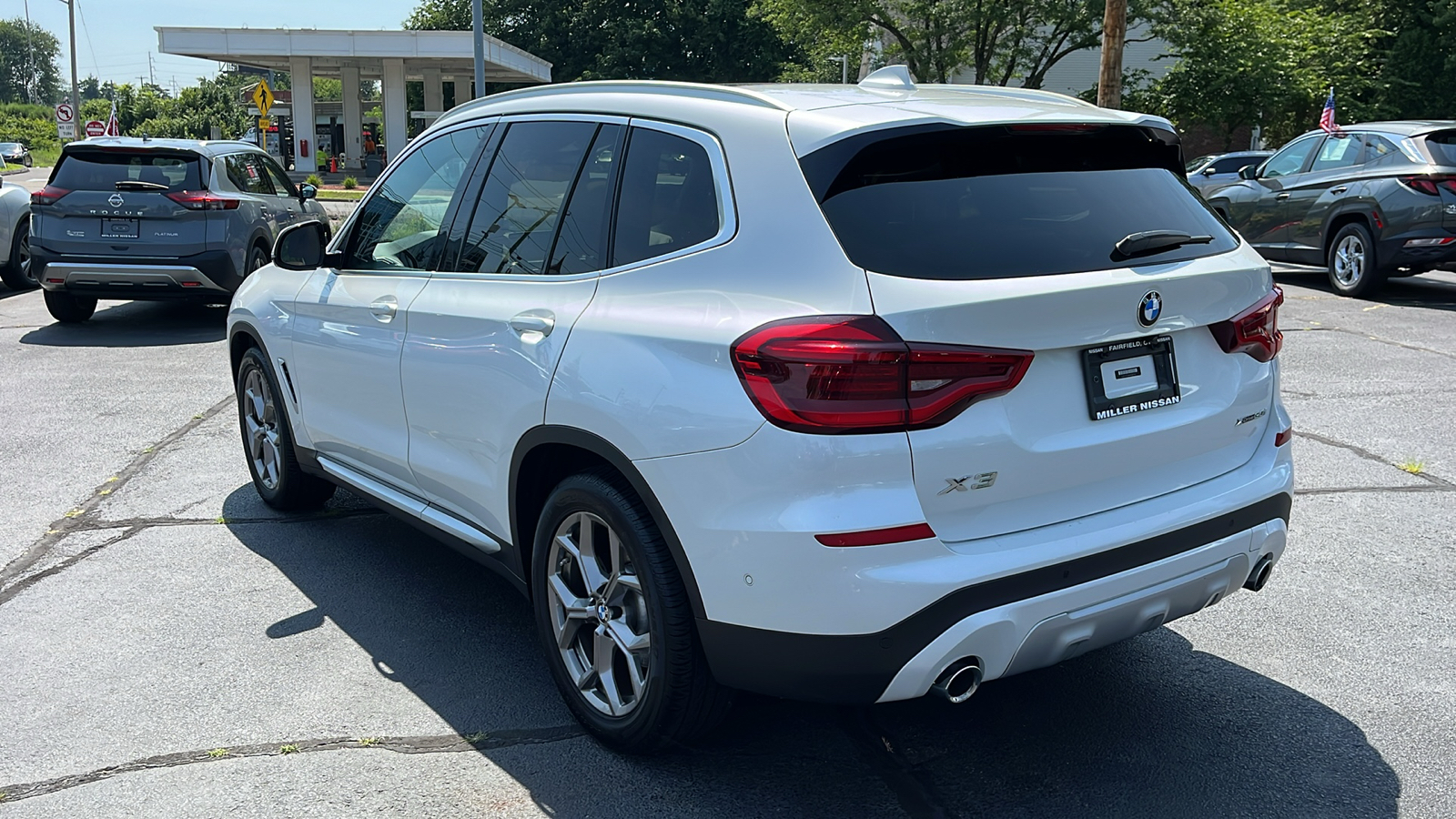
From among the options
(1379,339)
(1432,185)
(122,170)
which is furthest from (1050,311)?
(1432,185)

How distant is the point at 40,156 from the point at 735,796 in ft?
292

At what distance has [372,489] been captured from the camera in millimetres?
4578

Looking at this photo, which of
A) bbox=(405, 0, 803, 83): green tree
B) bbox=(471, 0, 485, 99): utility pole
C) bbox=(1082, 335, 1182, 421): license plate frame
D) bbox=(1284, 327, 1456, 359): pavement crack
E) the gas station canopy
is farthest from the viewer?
bbox=(405, 0, 803, 83): green tree

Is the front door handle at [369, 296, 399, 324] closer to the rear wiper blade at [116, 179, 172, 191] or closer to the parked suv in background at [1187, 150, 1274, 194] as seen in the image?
the rear wiper blade at [116, 179, 172, 191]

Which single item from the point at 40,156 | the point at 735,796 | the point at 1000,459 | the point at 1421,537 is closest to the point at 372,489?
the point at 735,796

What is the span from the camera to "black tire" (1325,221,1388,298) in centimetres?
1236

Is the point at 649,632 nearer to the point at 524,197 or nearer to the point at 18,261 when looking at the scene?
the point at 524,197

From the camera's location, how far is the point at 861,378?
2654 mm

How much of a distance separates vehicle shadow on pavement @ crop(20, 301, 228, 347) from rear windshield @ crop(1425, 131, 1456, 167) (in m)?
11.4

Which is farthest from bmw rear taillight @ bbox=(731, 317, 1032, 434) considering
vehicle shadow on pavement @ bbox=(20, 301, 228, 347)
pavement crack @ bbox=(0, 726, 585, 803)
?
vehicle shadow on pavement @ bbox=(20, 301, 228, 347)

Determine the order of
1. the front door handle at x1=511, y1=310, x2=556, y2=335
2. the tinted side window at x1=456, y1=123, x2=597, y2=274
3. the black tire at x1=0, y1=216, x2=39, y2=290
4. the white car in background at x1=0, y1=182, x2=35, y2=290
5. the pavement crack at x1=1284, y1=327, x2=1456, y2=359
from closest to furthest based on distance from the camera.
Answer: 1. the front door handle at x1=511, y1=310, x2=556, y2=335
2. the tinted side window at x1=456, y1=123, x2=597, y2=274
3. the pavement crack at x1=1284, y1=327, x2=1456, y2=359
4. the white car in background at x1=0, y1=182, x2=35, y2=290
5. the black tire at x1=0, y1=216, x2=39, y2=290

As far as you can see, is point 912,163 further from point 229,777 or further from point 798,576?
point 229,777

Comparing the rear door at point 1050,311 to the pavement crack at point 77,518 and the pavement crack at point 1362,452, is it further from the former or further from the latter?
the pavement crack at point 77,518

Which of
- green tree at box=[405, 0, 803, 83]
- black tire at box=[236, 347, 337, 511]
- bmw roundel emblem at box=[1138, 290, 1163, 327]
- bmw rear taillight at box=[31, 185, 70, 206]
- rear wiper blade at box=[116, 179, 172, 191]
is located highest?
green tree at box=[405, 0, 803, 83]
